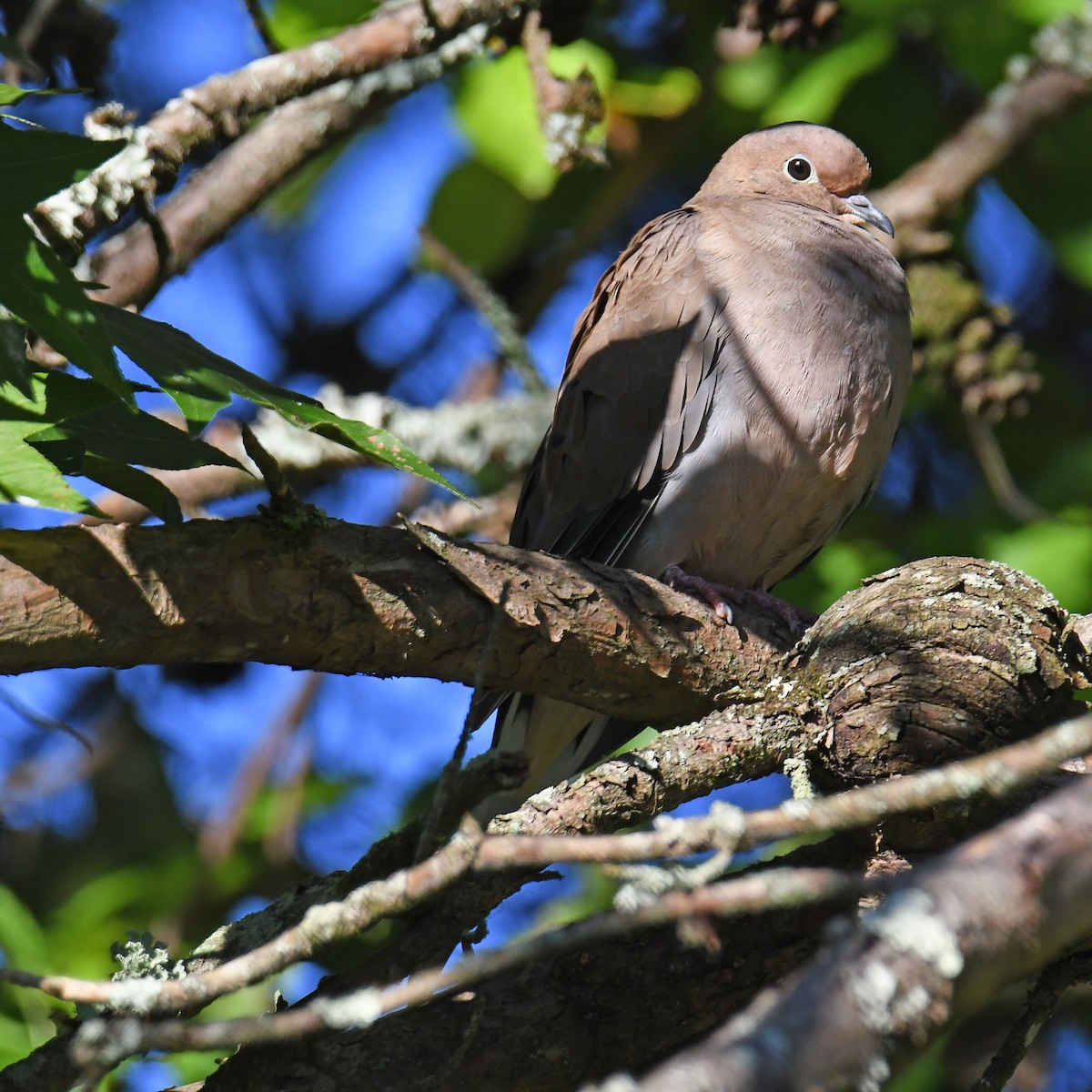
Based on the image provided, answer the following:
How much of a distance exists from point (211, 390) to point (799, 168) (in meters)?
2.69

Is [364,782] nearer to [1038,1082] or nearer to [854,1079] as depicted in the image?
[1038,1082]

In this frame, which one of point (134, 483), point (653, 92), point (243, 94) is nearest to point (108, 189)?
point (243, 94)

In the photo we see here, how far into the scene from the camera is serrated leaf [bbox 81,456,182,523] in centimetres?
199

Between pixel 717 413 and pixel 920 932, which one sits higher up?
pixel 920 932

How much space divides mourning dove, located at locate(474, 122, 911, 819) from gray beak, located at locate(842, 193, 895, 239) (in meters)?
0.02

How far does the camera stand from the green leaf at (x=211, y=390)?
5.78ft

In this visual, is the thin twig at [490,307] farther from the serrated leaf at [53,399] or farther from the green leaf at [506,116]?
the serrated leaf at [53,399]

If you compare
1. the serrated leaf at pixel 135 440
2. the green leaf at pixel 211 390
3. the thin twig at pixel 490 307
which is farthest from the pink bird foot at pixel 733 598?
the serrated leaf at pixel 135 440

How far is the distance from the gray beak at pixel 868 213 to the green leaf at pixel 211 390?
7.58ft

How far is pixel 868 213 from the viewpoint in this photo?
12.5ft

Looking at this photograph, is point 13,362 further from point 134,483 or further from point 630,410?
point 630,410

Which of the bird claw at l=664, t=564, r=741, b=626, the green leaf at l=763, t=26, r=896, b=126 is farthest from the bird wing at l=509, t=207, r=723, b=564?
the green leaf at l=763, t=26, r=896, b=126

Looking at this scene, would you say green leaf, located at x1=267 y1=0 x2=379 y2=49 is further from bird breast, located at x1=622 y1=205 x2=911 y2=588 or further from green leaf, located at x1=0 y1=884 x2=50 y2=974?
green leaf, located at x1=0 y1=884 x2=50 y2=974

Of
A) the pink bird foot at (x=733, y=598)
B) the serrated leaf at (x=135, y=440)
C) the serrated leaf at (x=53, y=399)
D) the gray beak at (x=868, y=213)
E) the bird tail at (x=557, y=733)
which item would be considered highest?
the serrated leaf at (x=53, y=399)
